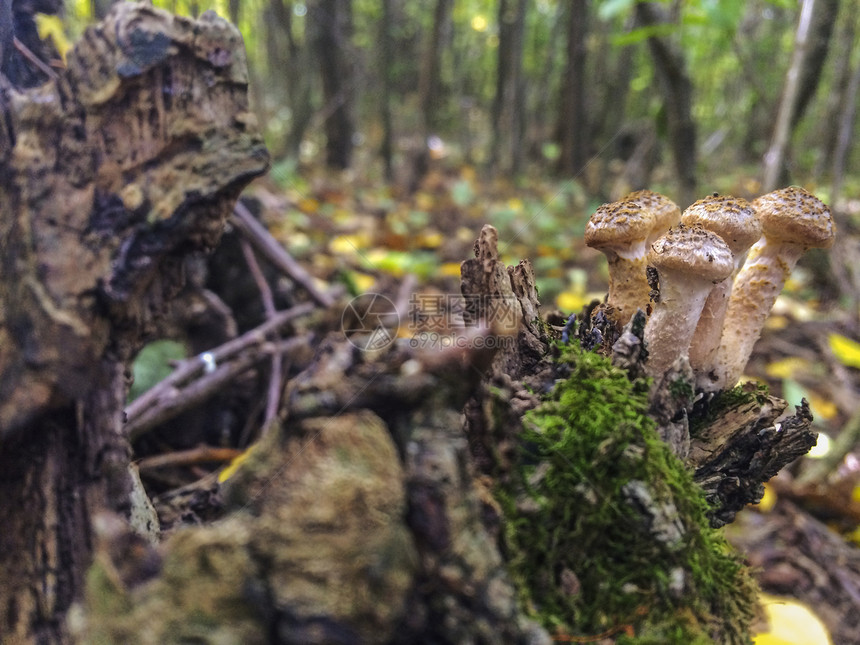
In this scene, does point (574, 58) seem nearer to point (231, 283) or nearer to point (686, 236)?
point (231, 283)

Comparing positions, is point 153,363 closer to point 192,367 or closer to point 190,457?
point 192,367

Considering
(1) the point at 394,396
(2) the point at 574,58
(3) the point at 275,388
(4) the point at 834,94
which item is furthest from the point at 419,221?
(4) the point at 834,94

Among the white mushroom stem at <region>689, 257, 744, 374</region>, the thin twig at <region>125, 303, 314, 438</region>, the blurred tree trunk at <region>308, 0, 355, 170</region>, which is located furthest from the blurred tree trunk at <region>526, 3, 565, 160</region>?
the white mushroom stem at <region>689, 257, 744, 374</region>

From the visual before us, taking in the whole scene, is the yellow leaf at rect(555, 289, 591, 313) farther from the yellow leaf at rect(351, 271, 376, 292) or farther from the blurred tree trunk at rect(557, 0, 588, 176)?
the blurred tree trunk at rect(557, 0, 588, 176)

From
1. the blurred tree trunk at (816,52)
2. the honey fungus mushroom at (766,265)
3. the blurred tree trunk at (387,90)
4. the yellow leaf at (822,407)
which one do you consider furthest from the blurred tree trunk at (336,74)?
the honey fungus mushroom at (766,265)

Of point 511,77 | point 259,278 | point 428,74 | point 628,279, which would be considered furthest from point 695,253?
point 511,77

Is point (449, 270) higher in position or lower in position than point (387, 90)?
lower

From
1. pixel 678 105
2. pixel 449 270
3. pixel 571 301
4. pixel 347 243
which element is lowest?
pixel 571 301
